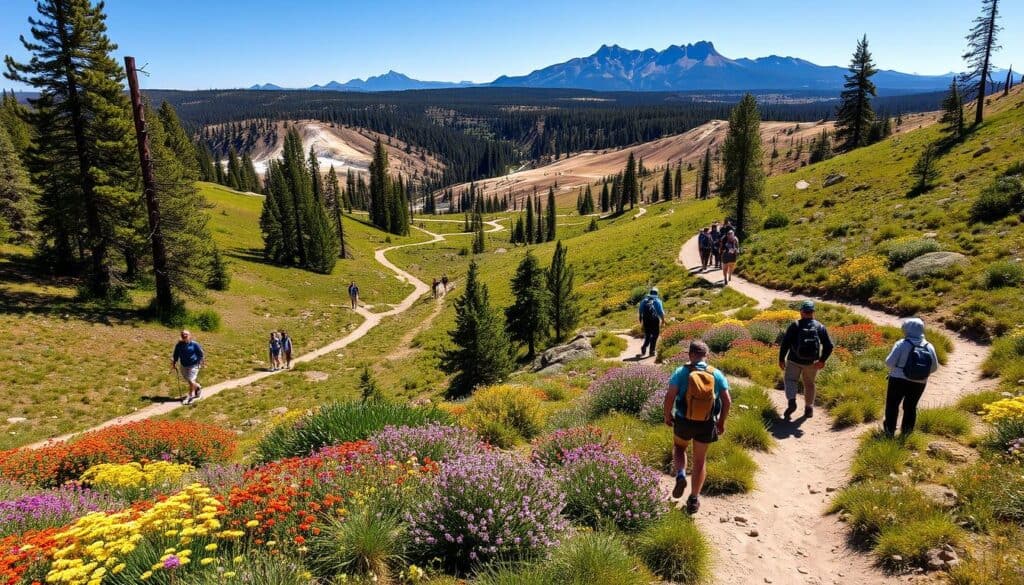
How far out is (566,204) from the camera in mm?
191000

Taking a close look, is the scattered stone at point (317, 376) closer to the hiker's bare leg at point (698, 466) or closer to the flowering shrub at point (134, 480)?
the flowering shrub at point (134, 480)

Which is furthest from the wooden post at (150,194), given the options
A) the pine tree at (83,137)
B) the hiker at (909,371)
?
the hiker at (909,371)

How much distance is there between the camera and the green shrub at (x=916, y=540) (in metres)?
5.16

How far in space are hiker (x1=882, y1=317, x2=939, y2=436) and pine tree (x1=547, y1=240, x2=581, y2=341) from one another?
1838 centimetres

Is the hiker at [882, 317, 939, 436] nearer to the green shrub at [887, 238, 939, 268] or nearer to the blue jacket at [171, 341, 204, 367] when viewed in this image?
the green shrub at [887, 238, 939, 268]

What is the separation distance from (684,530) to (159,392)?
2179 cm

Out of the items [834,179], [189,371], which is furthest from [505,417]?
[834,179]

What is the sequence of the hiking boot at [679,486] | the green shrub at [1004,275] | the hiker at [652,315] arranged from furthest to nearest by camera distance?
the hiker at [652,315] → the green shrub at [1004,275] → the hiking boot at [679,486]

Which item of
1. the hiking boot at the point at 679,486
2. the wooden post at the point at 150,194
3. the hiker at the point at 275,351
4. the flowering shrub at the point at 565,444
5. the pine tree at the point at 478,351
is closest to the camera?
the hiking boot at the point at 679,486

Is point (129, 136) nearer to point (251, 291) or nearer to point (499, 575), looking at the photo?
point (251, 291)

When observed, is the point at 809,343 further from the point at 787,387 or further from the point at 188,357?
the point at 188,357

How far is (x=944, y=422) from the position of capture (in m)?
7.91

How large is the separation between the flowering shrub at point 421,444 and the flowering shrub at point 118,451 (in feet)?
18.8

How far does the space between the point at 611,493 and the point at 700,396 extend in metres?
1.79
